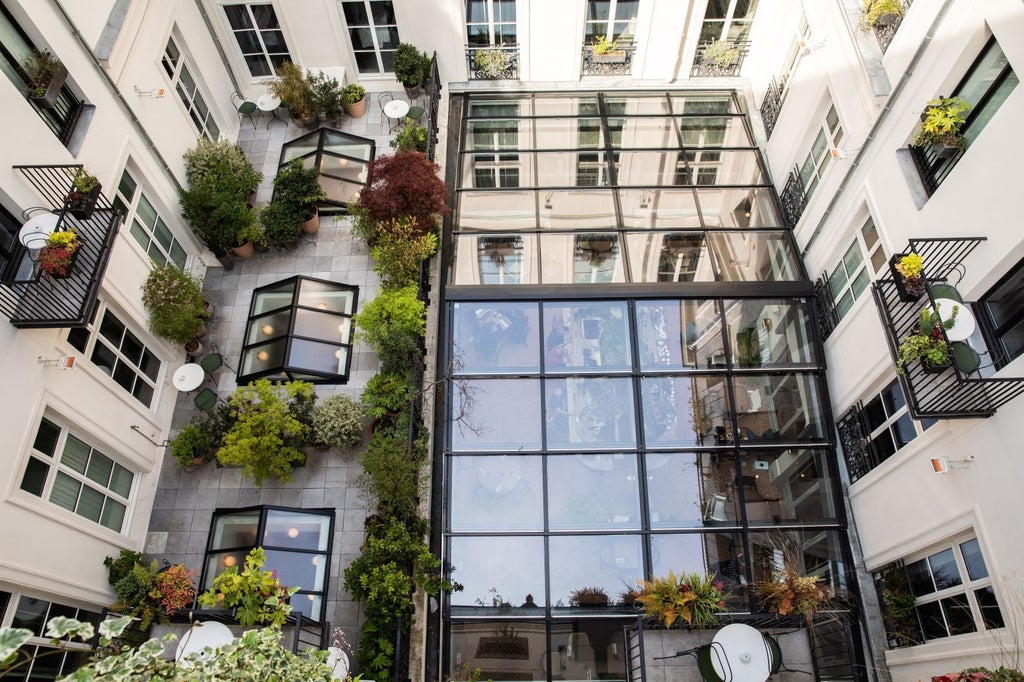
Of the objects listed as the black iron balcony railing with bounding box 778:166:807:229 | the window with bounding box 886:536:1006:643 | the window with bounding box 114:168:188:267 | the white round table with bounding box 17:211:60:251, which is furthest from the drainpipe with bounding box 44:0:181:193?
the window with bounding box 886:536:1006:643

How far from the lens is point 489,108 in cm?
1642

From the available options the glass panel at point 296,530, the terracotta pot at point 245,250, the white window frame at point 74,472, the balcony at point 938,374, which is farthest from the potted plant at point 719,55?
the white window frame at point 74,472

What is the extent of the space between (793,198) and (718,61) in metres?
4.98

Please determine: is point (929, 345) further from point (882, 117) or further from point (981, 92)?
point (882, 117)

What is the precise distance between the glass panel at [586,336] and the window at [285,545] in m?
4.88

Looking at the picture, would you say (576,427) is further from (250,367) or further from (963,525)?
(250,367)

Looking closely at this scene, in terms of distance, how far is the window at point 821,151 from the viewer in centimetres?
1221

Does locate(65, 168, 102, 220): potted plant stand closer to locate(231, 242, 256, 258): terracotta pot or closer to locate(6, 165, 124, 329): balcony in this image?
locate(6, 165, 124, 329): balcony

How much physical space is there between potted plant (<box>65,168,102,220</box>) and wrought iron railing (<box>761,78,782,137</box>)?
515 inches

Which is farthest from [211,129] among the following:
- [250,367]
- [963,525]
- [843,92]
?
[963,525]

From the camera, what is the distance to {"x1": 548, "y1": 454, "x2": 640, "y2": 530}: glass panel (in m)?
10.7

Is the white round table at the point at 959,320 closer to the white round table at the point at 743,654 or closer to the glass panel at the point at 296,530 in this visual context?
the white round table at the point at 743,654

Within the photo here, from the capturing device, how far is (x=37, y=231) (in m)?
9.11

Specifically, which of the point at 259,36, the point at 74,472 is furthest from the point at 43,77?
the point at 259,36
